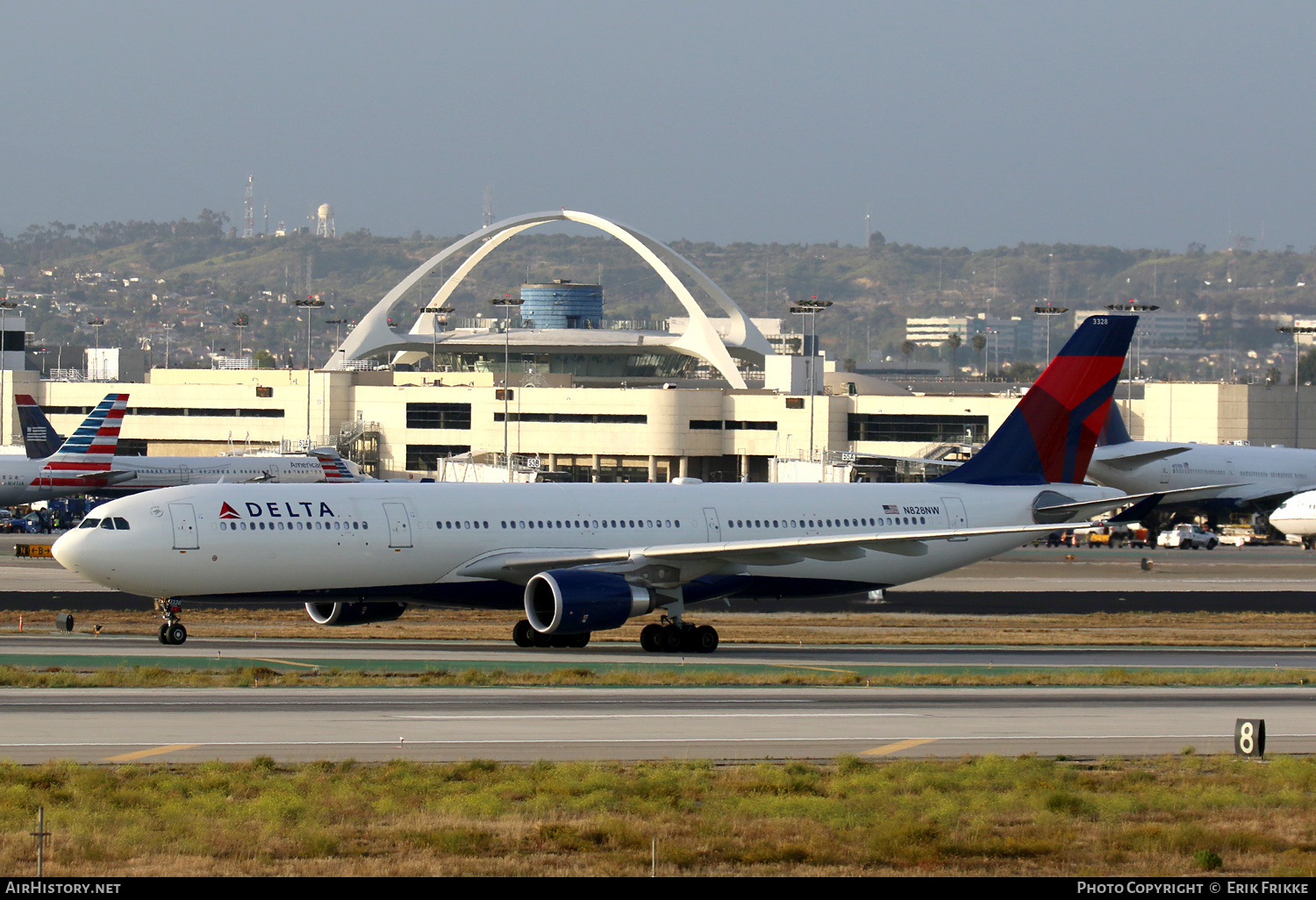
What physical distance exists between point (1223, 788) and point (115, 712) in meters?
18.2

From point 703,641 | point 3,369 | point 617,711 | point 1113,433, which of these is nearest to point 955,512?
point 703,641

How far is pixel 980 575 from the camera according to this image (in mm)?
75688

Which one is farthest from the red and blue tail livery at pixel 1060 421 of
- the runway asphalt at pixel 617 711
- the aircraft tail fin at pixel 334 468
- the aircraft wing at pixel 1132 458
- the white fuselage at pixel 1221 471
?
the aircraft tail fin at pixel 334 468

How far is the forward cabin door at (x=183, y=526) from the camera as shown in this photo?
37.6 meters

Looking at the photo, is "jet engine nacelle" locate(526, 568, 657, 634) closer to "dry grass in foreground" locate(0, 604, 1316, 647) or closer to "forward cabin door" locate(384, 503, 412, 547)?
"forward cabin door" locate(384, 503, 412, 547)

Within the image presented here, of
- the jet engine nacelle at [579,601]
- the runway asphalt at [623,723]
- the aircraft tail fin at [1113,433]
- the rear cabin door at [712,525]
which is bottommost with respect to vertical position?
the runway asphalt at [623,723]

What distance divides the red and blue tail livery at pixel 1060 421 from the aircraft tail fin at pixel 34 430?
80680mm

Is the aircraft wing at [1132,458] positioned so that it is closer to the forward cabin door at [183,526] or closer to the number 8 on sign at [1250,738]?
the forward cabin door at [183,526]

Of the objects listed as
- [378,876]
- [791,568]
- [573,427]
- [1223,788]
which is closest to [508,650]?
[791,568]

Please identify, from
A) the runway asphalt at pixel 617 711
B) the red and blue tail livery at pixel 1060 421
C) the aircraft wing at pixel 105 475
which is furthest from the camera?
the aircraft wing at pixel 105 475

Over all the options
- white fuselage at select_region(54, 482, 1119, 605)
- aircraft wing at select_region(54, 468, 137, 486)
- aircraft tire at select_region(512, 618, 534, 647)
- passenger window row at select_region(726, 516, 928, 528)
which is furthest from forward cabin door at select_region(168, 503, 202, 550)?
aircraft wing at select_region(54, 468, 137, 486)

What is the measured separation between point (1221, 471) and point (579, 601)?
8190 cm

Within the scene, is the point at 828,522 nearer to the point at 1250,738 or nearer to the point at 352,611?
the point at 352,611
